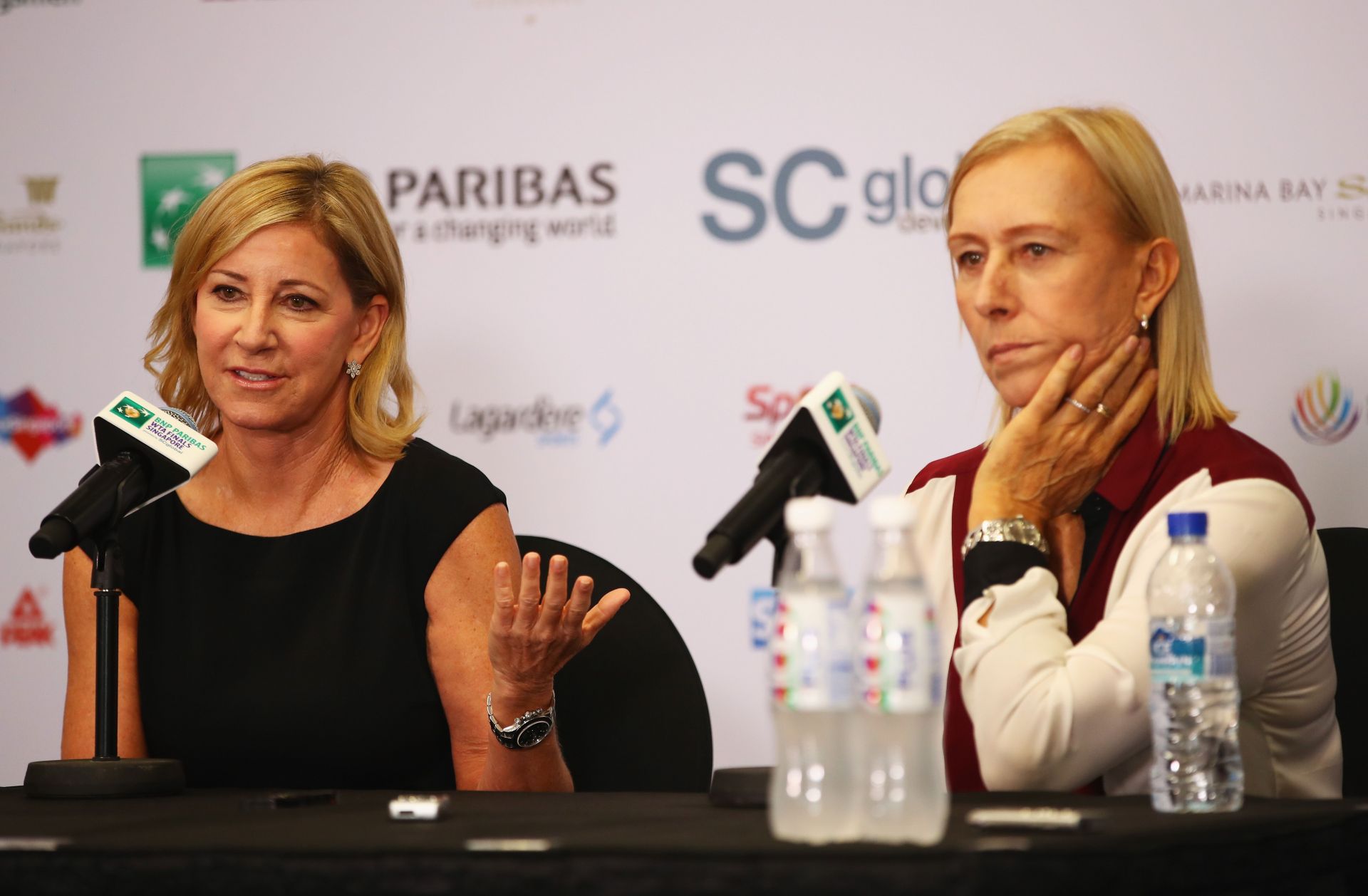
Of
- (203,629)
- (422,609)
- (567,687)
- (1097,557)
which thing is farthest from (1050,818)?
(203,629)

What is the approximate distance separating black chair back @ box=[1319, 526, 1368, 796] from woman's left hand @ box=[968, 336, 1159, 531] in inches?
15.7

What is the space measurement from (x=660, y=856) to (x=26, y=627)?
8.40 feet

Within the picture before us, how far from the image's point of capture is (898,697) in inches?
40.9

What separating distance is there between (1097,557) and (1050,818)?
2.51 feet

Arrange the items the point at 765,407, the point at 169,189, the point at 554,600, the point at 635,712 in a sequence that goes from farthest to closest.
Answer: the point at 169,189 → the point at 765,407 → the point at 635,712 → the point at 554,600

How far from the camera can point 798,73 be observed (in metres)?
2.99

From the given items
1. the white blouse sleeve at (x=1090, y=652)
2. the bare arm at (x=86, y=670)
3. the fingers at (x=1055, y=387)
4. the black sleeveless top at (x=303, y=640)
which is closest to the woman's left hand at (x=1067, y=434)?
the fingers at (x=1055, y=387)

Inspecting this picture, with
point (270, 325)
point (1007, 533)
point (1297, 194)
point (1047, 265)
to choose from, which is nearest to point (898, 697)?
point (1007, 533)

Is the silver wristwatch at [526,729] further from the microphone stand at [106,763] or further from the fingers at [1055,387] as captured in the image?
the fingers at [1055,387]

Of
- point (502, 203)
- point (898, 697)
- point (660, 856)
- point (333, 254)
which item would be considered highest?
point (502, 203)

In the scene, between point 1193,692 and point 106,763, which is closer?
point 1193,692

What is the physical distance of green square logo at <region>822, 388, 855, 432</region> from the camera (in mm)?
1345

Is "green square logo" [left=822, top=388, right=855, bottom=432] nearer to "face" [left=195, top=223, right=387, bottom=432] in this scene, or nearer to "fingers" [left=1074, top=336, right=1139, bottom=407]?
"fingers" [left=1074, top=336, right=1139, bottom=407]

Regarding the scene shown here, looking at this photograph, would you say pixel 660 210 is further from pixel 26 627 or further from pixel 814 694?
pixel 814 694
